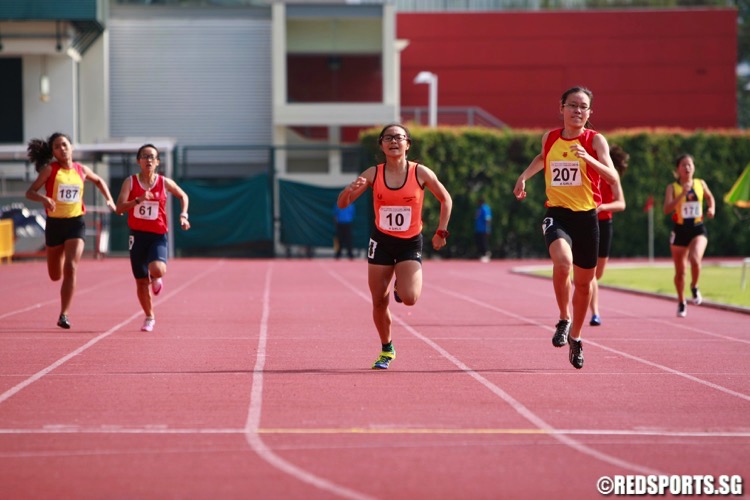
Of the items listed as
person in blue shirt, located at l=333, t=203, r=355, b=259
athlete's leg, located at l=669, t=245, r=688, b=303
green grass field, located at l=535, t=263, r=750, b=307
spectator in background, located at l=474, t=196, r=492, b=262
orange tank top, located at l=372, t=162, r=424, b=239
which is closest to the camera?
orange tank top, located at l=372, t=162, r=424, b=239

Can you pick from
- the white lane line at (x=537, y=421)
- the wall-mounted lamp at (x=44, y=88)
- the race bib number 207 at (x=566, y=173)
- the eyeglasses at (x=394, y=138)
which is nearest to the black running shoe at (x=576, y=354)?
the white lane line at (x=537, y=421)

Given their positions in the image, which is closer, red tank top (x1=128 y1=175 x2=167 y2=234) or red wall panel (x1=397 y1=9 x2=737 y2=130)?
red tank top (x1=128 y1=175 x2=167 y2=234)

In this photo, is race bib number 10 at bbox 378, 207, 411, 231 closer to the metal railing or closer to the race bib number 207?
the race bib number 207

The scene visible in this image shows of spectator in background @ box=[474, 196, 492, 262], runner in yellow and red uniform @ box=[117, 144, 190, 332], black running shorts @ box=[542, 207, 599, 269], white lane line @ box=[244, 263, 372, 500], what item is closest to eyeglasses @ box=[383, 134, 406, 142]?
black running shorts @ box=[542, 207, 599, 269]

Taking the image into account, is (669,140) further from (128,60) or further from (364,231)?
(128,60)

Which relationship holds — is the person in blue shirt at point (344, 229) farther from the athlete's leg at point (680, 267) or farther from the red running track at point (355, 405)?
the athlete's leg at point (680, 267)

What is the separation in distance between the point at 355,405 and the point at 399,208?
231 centimetres

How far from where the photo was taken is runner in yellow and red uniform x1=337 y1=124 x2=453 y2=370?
33.0 feet

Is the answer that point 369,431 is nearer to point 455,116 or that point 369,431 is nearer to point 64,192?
point 64,192

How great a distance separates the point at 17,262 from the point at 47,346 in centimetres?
2225

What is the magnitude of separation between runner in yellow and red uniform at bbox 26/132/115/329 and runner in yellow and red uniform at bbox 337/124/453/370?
14.6ft

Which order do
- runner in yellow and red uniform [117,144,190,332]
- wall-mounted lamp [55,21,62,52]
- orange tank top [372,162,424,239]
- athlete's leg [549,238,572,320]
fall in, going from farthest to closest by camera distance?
wall-mounted lamp [55,21,62,52] < runner in yellow and red uniform [117,144,190,332] < orange tank top [372,162,424,239] < athlete's leg [549,238,572,320]

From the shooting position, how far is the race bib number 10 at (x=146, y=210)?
1336 centimetres

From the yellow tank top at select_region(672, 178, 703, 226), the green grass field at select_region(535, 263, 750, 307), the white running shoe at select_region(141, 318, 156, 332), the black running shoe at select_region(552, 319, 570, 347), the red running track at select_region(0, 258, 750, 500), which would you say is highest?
the yellow tank top at select_region(672, 178, 703, 226)
